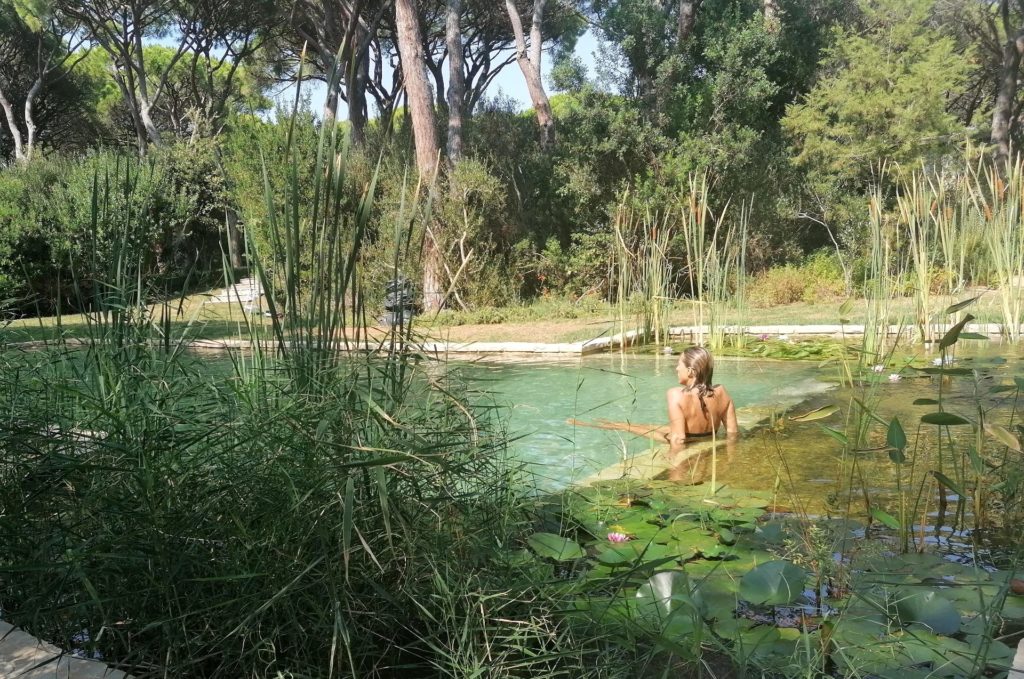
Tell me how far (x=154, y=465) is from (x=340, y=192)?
75 centimetres

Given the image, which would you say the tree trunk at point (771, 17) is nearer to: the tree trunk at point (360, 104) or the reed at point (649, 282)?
the tree trunk at point (360, 104)

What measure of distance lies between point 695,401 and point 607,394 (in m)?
2.38

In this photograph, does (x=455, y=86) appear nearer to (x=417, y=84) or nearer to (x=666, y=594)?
(x=417, y=84)

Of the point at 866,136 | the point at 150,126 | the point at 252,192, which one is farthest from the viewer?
the point at 150,126

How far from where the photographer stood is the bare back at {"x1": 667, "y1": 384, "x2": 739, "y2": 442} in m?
4.92

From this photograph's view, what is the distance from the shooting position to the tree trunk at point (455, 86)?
15883 mm

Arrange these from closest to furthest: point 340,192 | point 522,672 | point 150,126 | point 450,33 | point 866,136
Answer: point 522,672
point 340,192
point 866,136
point 450,33
point 150,126

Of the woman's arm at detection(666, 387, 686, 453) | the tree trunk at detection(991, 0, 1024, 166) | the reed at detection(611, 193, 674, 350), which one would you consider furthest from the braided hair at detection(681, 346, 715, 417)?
the tree trunk at detection(991, 0, 1024, 166)

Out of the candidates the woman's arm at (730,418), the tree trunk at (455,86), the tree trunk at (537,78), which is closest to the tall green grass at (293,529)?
the woman's arm at (730,418)

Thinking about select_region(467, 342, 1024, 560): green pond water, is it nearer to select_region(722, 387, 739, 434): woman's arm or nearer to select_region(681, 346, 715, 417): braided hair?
select_region(722, 387, 739, 434): woman's arm

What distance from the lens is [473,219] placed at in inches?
561

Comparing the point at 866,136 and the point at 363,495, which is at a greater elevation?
the point at 866,136

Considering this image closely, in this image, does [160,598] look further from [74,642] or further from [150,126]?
[150,126]

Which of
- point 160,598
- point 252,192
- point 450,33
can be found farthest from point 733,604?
point 450,33
